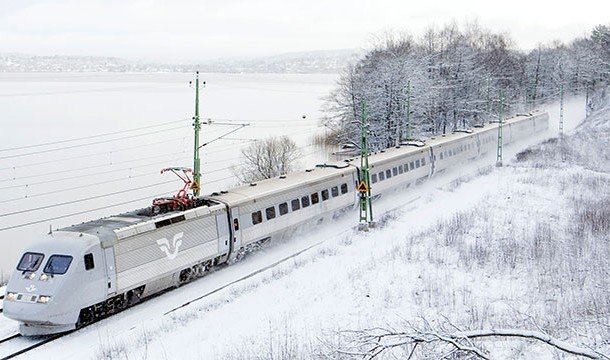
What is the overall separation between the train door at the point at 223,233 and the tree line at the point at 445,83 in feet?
67.8

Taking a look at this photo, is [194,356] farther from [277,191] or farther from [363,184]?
[363,184]

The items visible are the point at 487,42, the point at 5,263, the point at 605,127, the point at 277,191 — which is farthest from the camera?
the point at 487,42

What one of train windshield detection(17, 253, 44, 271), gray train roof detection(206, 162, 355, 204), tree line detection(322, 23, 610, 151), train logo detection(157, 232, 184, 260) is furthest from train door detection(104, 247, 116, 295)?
tree line detection(322, 23, 610, 151)

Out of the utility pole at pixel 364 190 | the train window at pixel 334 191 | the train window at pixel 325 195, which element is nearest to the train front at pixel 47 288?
the train window at pixel 325 195

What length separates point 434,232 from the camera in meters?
25.8

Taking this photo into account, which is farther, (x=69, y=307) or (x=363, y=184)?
(x=363, y=184)

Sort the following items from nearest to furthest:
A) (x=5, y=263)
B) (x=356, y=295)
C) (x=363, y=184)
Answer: (x=356, y=295) → (x=363, y=184) → (x=5, y=263)

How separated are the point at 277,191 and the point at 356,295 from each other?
8.56 metres

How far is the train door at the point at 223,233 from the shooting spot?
22.1 metres

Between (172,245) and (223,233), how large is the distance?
111 inches

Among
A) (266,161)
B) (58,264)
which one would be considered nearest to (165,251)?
(58,264)

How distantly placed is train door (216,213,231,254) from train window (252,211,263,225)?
1.72 meters

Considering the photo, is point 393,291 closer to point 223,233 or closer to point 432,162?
point 223,233

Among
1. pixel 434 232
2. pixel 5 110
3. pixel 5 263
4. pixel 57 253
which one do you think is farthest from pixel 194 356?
pixel 5 110
